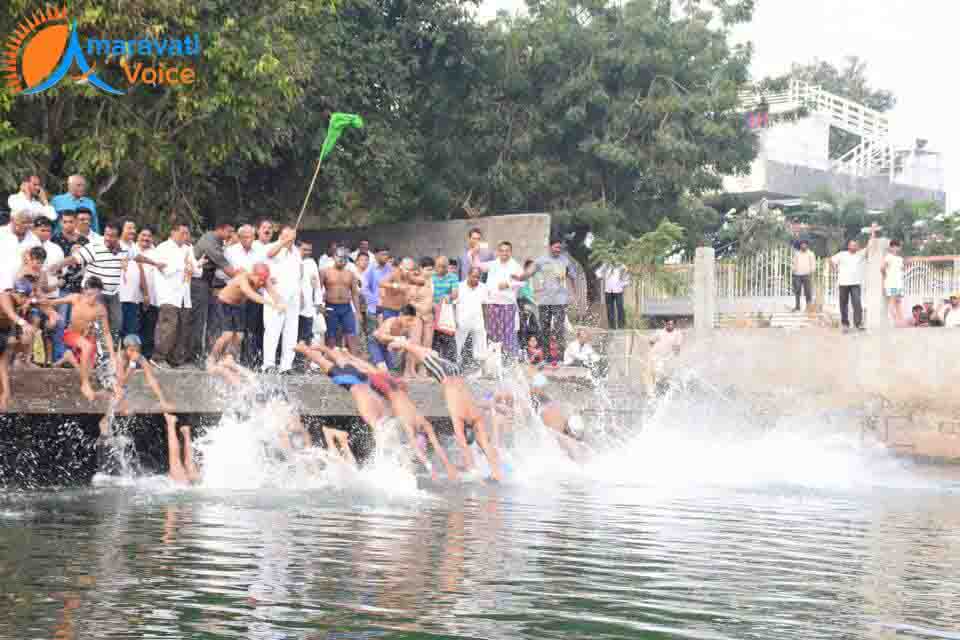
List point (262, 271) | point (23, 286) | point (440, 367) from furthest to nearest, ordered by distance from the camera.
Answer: point (440, 367) → point (262, 271) → point (23, 286)

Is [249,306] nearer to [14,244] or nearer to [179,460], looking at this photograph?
[179,460]

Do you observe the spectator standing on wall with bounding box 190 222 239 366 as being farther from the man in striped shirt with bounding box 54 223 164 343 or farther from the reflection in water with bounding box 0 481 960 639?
the reflection in water with bounding box 0 481 960 639

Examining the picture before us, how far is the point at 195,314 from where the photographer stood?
52.1ft

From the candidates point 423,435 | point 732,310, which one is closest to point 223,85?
point 423,435

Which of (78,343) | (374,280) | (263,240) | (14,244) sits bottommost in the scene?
(78,343)

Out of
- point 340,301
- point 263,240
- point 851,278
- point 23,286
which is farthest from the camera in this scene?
point 851,278

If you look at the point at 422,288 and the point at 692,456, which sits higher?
the point at 422,288

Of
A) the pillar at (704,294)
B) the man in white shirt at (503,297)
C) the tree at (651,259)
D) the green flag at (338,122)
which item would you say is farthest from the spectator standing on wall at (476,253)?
the tree at (651,259)

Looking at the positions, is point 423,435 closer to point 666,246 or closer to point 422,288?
point 422,288

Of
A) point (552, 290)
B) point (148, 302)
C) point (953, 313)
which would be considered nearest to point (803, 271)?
point (953, 313)

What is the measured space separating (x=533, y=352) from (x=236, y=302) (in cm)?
507

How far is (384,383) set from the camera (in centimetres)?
1500

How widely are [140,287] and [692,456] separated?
8.07 m

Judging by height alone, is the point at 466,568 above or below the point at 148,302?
below
